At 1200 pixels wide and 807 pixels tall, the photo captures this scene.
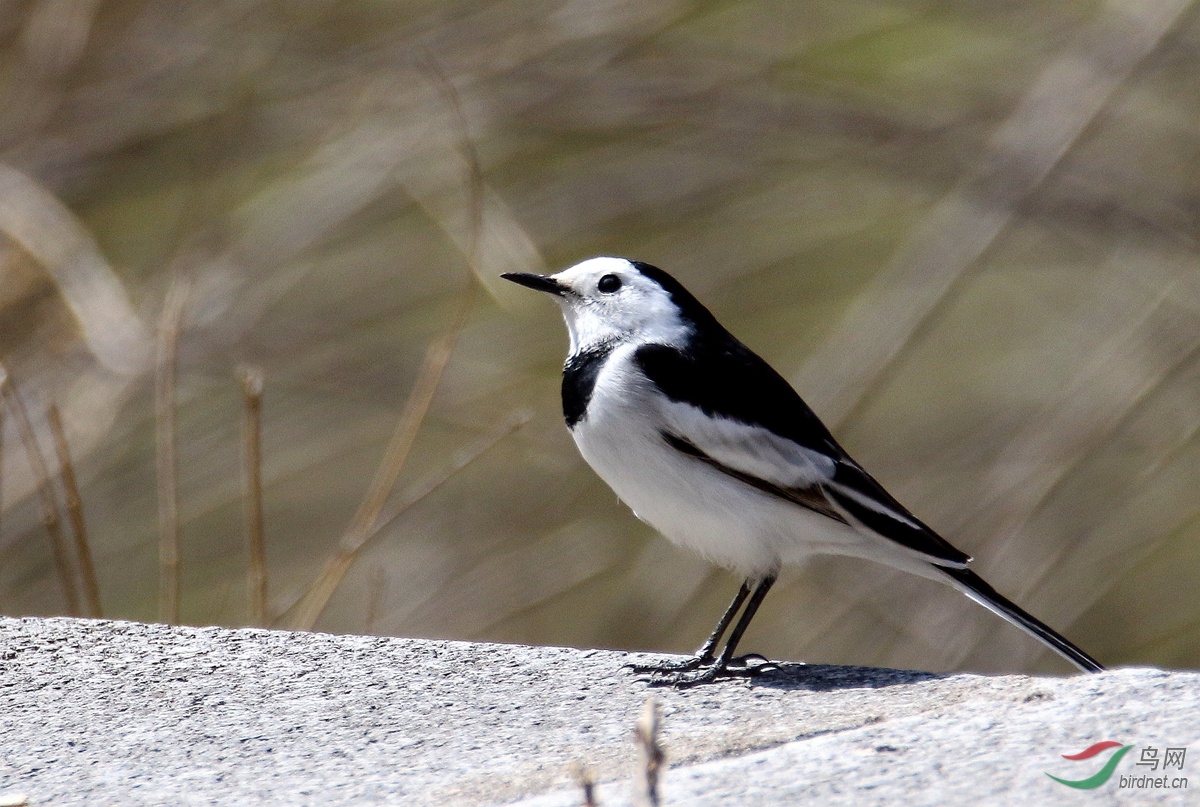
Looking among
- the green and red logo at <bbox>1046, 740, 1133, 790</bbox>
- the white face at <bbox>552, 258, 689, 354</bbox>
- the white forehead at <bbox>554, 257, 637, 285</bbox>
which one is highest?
the white forehead at <bbox>554, 257, 637, 285</bbox>

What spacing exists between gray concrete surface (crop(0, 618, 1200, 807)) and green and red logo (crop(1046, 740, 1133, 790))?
2cm

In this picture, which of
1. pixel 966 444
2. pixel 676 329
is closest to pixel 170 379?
pixel 676 329

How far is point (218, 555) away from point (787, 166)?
3.79m

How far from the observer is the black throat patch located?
158 inches

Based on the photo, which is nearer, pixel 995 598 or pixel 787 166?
pixel 995 598

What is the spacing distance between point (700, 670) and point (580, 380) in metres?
0.90

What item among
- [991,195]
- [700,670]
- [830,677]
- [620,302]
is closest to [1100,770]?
[830,677]

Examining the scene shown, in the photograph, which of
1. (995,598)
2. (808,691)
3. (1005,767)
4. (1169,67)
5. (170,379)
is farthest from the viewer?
(1169,67)

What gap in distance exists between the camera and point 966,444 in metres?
7.07

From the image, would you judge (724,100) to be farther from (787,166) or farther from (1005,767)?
(1005,767)

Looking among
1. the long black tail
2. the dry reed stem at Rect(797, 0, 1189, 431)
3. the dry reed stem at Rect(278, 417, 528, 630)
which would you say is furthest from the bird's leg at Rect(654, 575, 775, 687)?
the dry reed stem at Rect(797, 0, 1189, 431)

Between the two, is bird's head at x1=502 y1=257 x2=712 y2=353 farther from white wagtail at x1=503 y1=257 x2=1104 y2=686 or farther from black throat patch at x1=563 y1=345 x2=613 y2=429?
white wagtail at x1=503 y1=257 x2=1104 y2=686

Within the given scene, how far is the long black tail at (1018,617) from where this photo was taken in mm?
3604

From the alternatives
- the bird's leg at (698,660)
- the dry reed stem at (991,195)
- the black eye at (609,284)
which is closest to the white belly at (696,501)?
the bird's leg at (698,660)
